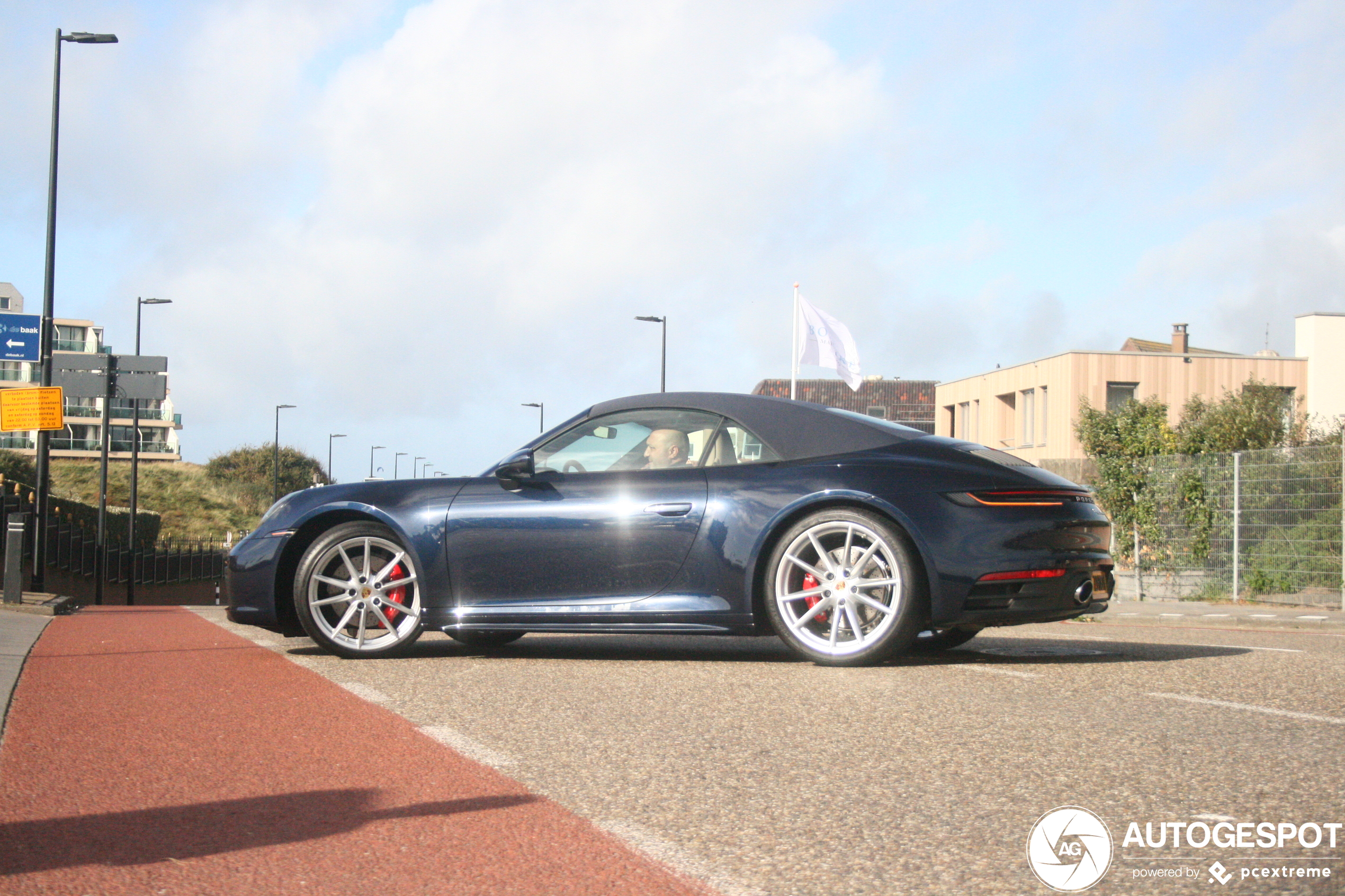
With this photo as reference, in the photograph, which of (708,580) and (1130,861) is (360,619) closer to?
(708,580)

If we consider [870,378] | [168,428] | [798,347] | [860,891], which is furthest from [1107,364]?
[168,428]

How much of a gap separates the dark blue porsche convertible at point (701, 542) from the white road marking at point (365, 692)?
0.88 metres

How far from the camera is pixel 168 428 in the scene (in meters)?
103

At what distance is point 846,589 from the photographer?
607 cm

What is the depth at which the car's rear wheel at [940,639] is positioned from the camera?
23.0 feet

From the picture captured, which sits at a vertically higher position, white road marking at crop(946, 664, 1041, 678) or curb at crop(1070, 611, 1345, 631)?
white road marking at crop(946, 664, 1041, 678)

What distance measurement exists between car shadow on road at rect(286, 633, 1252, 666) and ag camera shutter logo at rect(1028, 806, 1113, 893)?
312cm

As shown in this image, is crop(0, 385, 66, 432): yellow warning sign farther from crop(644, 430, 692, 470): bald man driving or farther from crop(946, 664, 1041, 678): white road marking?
crop(946, 664, 1041, 678): white road marking

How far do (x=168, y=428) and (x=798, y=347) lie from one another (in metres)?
89.3

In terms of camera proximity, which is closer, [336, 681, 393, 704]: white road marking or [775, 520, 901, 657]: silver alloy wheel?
[336, 681, 393, 704]: white road marking

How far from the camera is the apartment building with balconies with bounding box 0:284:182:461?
290 ft

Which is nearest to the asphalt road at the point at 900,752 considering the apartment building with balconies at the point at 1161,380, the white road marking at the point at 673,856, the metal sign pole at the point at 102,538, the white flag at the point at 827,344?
the white road marking at the point at 673,856

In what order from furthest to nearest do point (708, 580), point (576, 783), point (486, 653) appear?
point (486, 653)
point (708, 580)
point (576, 783)

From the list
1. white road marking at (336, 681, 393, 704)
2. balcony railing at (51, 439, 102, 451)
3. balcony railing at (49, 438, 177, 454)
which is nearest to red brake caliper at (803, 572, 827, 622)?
white road marking at (336, 681, 393, 704)
